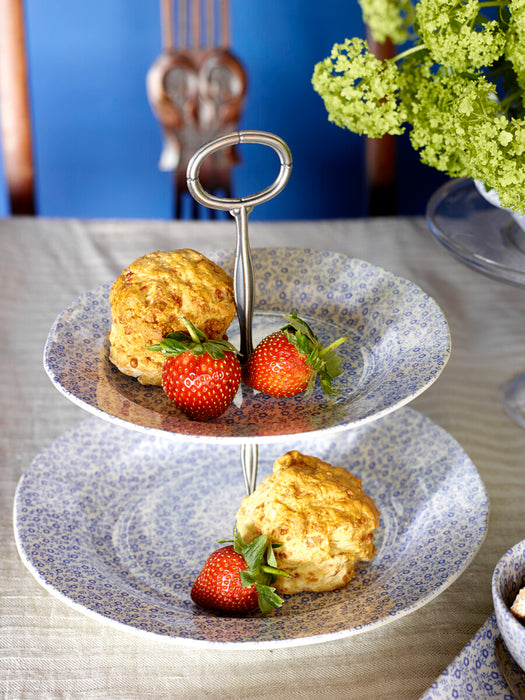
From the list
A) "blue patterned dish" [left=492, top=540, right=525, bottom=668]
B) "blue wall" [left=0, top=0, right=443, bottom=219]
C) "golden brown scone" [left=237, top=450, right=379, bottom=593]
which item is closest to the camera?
"blue patterned dish" [left=492, top=540, right=525, bottom=668]

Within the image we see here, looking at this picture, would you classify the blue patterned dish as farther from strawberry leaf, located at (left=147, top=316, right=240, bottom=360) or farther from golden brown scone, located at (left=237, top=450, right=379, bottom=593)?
strawberry leaf, located at (left=147, top=316, right=240, bottom=360)

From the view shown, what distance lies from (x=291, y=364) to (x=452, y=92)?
380mm

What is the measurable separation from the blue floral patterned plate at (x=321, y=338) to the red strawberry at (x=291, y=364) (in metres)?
0.01

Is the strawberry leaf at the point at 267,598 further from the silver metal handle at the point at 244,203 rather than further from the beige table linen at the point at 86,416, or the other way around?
the silver metal handle at the point at 244,203

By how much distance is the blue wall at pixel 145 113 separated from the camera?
2213 mm

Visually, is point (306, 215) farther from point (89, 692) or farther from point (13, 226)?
point (89, 692)

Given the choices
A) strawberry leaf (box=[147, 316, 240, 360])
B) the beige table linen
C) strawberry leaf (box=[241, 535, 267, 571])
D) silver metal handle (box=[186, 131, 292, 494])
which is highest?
silver metal handle (box=[186, 131, 292, 494])

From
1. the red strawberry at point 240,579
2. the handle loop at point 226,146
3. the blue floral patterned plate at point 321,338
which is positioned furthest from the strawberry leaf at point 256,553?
the handle loop at point 226,146

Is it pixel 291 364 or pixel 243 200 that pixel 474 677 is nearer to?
pixel 291 364

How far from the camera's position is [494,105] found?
792mm

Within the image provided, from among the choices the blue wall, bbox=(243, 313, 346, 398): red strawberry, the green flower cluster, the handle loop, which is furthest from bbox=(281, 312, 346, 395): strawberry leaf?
the blue wall

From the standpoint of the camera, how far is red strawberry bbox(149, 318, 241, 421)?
25.3 inches

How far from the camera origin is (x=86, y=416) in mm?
1050

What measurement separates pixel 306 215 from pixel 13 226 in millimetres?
1273
